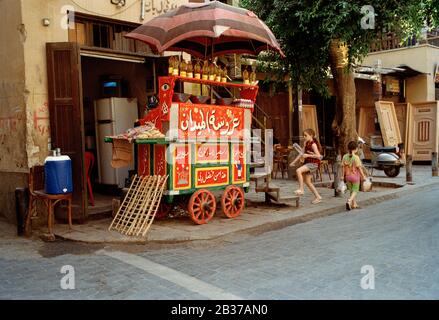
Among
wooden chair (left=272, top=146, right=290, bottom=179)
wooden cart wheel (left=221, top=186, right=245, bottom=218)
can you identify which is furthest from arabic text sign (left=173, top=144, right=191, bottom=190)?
wooden chair (left=272, top=146, right=290, bottom=179)

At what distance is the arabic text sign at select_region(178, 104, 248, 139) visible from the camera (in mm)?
7512

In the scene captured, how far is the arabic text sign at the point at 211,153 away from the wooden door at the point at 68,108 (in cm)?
214

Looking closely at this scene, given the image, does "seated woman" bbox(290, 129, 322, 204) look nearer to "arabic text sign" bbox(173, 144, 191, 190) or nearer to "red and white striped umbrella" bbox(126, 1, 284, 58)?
"red and white striped umbrella" bbox(126, 1, 284, 58)

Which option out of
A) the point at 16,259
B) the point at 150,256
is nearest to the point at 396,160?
the point at 150,256

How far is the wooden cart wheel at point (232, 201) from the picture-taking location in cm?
813

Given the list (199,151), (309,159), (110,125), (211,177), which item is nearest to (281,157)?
(309,159)

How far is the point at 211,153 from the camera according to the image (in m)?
7.94

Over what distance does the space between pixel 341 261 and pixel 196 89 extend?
634cm

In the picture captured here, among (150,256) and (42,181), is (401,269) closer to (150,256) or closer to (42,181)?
(150,256)

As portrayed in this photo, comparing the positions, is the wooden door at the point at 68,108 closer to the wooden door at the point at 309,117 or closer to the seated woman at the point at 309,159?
the seated woman at the point at 309,159

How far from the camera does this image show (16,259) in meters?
6.04

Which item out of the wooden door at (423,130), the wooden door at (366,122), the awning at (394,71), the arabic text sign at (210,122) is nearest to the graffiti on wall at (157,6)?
the arabic text sign at (210,122)

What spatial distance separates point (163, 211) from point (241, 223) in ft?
5.06

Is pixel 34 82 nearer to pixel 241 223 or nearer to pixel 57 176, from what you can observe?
pixel 57 176
